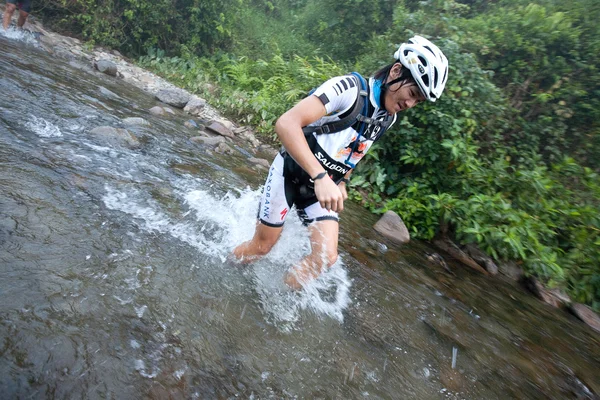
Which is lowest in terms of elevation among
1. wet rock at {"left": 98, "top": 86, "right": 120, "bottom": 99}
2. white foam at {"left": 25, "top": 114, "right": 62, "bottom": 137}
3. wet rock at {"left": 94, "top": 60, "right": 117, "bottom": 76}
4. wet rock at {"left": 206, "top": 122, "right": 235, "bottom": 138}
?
wet rock at {"left": 94, "top": 60, "right": 117, "bottom": 76}

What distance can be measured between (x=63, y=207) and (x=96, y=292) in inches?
55.8

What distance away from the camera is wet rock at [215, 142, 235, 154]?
8.15m

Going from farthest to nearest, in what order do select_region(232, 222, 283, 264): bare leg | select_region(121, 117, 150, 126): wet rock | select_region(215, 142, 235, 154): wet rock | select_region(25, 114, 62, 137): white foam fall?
select_region(215, 142, 235, 154): wet rock
select_region(121, 117, 150, 126): wet rock
select_region(25, 114, 62, 137): white foam
select_region(232, 222, 283, 264): bare leg

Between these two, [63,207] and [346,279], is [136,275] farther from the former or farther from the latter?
[346,279]

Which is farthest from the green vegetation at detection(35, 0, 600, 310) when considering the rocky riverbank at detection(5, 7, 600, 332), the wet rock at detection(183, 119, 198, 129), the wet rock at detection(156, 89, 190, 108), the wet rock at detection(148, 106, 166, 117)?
the wet rock at detection(148, 106, 166, 117)

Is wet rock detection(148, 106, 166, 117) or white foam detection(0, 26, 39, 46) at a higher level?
wet rock detection(148, 106, 166, 117)

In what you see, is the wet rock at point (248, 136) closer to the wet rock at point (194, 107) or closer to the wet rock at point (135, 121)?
the wet rock at point (194, 107)

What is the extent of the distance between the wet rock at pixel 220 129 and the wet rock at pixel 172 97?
2.14m

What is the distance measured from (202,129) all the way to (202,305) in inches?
278

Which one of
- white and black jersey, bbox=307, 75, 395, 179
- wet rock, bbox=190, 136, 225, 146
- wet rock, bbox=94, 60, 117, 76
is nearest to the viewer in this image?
white and black jersey, bbox=307, 75, 395, 179

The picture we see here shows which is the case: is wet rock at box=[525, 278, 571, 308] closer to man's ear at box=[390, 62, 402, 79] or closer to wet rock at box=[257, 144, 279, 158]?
man's ear at box=[390, 62, 402, 79]

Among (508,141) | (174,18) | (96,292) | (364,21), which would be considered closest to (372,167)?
(508,141)

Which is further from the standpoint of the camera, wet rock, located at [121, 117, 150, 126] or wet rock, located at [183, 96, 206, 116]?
wet rock, located at [183, 96, 206, 116]

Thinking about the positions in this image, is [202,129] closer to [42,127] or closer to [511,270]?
[42,127]
